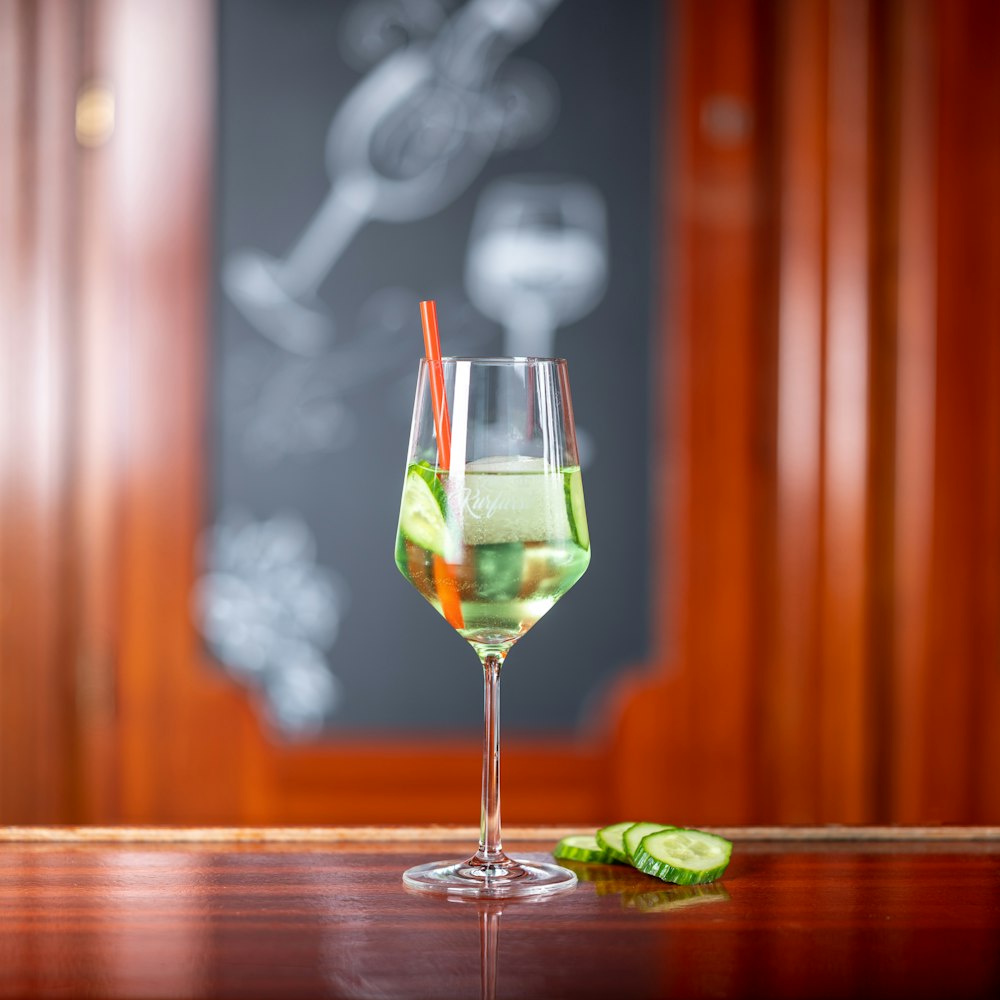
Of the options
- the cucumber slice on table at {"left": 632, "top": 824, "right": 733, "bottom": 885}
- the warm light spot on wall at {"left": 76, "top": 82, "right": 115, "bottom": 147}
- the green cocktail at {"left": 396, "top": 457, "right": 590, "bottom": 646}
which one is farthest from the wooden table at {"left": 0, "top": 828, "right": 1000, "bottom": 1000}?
the warm light spot on wall at {"left": 76, "top": 82, "right": 115, "bottom": 147}

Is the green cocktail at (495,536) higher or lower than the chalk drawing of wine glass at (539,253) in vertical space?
lower

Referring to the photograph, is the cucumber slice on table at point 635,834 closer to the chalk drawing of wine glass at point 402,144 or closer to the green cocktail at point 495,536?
the green cocktail at point 495,536

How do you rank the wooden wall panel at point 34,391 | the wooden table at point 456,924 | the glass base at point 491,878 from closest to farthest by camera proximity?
the wooden table at point 456,924
the glass base at point 491,878
the wooden wall panel at point 34,391

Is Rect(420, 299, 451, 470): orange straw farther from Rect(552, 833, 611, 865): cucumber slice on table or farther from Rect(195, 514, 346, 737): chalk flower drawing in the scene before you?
Rect(195, 514, 346, 737): chalk flower drawing

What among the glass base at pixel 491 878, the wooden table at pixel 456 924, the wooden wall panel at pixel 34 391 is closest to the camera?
the wooden table at pixel 456 924

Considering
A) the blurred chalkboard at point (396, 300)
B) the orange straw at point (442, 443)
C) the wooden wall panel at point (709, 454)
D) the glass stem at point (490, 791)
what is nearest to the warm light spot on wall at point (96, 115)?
the wooden wall panel at point (709, 454)
